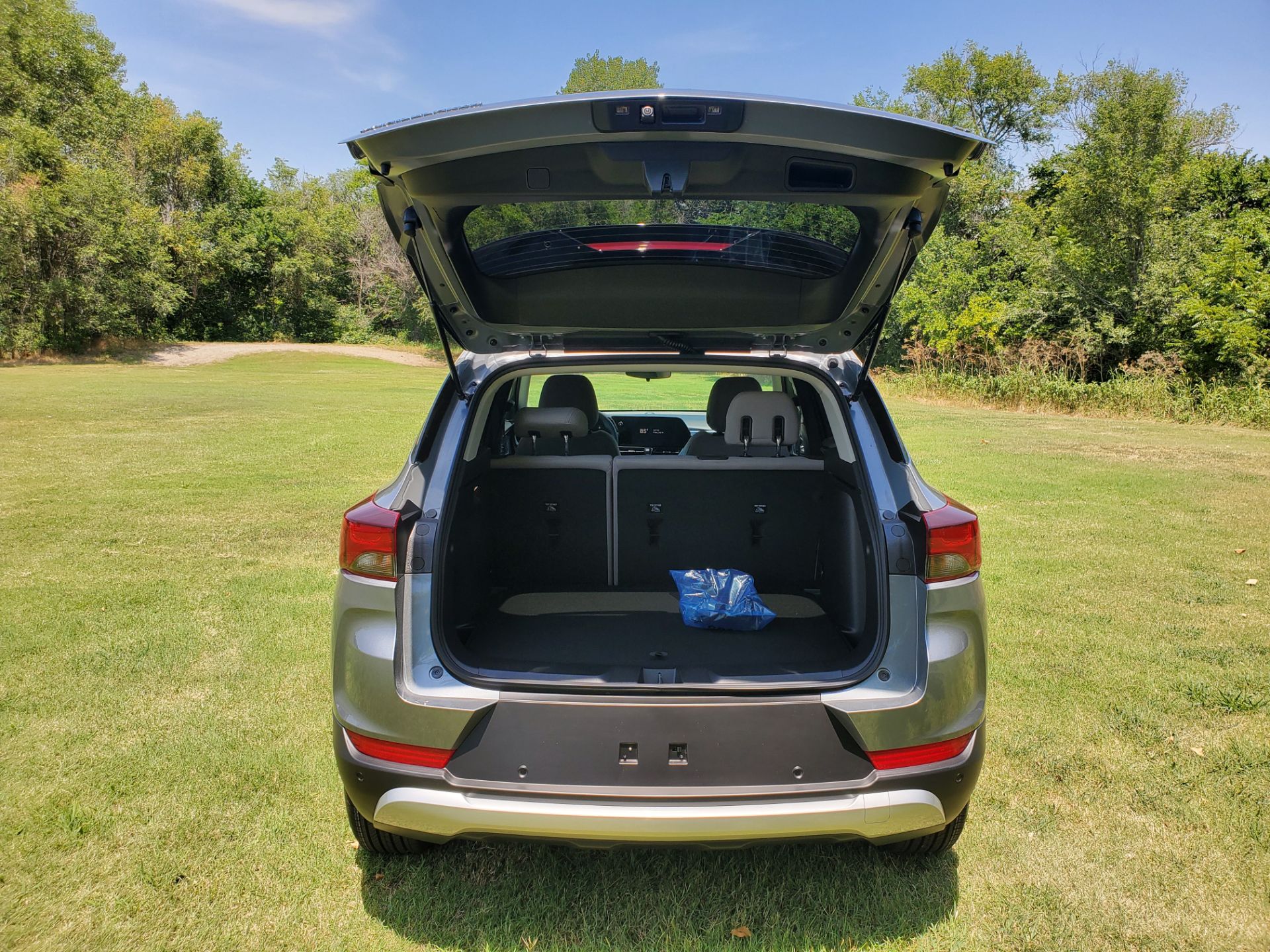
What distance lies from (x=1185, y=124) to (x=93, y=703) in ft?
91.5

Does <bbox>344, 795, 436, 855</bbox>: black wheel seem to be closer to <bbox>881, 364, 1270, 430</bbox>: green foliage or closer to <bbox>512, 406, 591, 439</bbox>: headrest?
<bbox>512, 406, 591, 439</bbox>: headrest

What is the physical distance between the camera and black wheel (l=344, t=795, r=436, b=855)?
7.75 feet

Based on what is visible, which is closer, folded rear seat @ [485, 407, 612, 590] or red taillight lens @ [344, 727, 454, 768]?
red taillight lens @ [344, 727, 454, 768]

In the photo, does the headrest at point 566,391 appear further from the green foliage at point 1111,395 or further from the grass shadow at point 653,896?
the green foliage at point 1111,395

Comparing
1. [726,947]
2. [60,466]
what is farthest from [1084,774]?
[60,466]

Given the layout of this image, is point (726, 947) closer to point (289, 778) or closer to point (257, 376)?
point (289, 778)

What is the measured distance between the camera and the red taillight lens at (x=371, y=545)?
2164 millimetres

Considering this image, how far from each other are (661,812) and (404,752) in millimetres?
650

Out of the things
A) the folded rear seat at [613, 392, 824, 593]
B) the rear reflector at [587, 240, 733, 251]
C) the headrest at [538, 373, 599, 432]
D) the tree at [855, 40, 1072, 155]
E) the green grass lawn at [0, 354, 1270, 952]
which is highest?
the tree at [855, 40, 1072, 155]

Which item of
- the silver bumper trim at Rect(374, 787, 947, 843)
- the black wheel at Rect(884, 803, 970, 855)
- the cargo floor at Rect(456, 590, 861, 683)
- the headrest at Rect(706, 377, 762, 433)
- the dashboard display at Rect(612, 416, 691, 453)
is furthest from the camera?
the dashboard display at Rect(612, 416, 691, 453)

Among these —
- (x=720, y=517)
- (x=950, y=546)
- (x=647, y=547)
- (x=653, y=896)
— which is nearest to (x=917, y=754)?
(x=950, y=546)

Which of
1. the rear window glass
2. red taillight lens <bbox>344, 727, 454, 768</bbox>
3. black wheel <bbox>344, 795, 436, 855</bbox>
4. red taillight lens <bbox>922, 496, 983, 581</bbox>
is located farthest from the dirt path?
red taillight lens <bbox>922, 496, 983, 581</bbox>

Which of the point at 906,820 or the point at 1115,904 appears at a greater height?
the point at 906,820

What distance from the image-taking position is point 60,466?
9.70 metres
